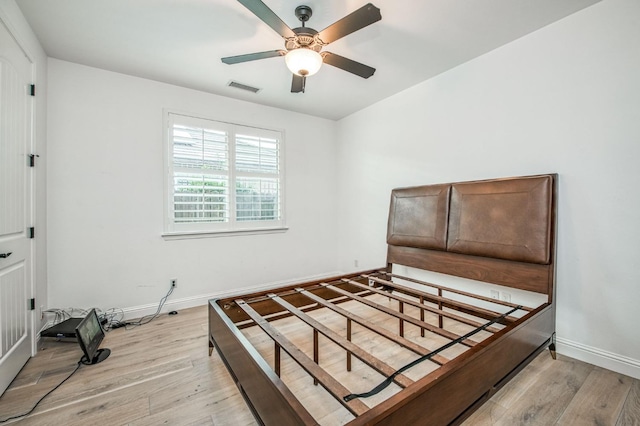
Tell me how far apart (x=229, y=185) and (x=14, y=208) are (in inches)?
74.1

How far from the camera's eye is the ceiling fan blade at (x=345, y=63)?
80.0 inches

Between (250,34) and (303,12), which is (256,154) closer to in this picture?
(250,34)

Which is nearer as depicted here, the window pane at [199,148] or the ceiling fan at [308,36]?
the ceiling fan at [308,36]

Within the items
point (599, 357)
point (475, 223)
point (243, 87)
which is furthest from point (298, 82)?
point (599, 357)

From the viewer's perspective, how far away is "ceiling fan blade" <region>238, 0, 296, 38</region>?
149 cm

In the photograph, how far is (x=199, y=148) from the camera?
3273 mm

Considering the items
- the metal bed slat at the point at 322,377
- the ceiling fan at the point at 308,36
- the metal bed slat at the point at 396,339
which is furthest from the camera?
the ceiling fan at the point at 308,36

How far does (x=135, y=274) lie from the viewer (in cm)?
290

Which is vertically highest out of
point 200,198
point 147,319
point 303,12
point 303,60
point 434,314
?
point 303,12

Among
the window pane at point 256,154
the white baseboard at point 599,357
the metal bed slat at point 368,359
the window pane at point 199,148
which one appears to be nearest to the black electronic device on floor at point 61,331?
the window pane at point 199,148

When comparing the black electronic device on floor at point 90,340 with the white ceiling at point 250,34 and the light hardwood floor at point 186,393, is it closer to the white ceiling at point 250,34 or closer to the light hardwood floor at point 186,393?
the light hardwood floor at point 186,393

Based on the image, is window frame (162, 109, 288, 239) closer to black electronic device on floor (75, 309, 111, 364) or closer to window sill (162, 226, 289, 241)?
window sill (162, 226, 289, 241)

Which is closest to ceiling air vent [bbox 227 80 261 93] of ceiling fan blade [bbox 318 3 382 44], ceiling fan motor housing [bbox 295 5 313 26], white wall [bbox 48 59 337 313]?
white wall [bbox 48 59 337 313]

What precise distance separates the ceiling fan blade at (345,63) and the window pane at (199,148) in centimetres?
187
